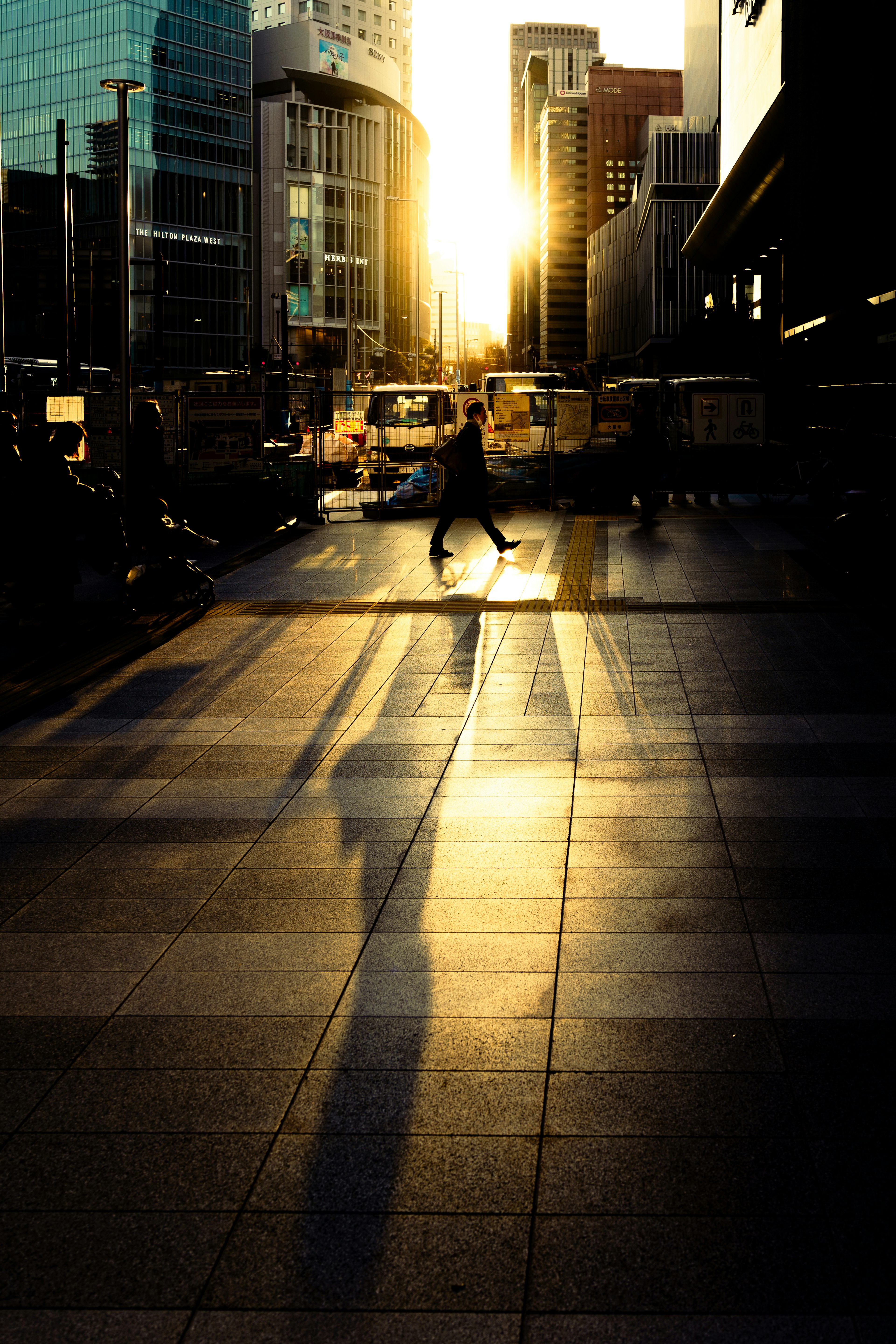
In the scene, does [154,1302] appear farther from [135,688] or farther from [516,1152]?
[135,688]

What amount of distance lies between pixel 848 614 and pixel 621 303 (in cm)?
14024

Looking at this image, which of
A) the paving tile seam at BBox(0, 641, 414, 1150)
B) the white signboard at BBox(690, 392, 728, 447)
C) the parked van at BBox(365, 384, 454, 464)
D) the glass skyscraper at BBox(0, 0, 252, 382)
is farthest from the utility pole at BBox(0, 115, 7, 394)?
the glass skyscraper at BBox(0, 0, 252, 382)

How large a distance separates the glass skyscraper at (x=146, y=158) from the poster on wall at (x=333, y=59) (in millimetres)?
17376

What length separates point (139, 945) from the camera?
5000mm

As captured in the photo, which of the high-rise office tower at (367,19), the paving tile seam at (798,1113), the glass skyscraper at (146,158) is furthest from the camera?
the high-rise office tower at (367,19)

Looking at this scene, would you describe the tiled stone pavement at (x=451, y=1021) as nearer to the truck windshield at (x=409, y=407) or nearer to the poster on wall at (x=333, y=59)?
the truck windshield at (x=409, y=407)

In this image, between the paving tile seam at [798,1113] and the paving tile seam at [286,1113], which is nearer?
the paving tile seam at [286,1113]

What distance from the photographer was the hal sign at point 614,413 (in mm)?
23781

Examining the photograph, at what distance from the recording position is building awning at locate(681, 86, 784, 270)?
43.3 meters

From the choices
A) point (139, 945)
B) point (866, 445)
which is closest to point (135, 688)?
point (139, 945)

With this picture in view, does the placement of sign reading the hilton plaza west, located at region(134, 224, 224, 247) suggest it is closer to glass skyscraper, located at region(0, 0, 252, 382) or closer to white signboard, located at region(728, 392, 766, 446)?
Answer: glass skyscraper, located at region(0, 0, 252, 382)

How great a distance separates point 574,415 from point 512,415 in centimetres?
106

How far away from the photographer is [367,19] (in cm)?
17050

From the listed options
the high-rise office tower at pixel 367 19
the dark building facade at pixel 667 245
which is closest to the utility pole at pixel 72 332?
the dark building facade at pixel 667 245
